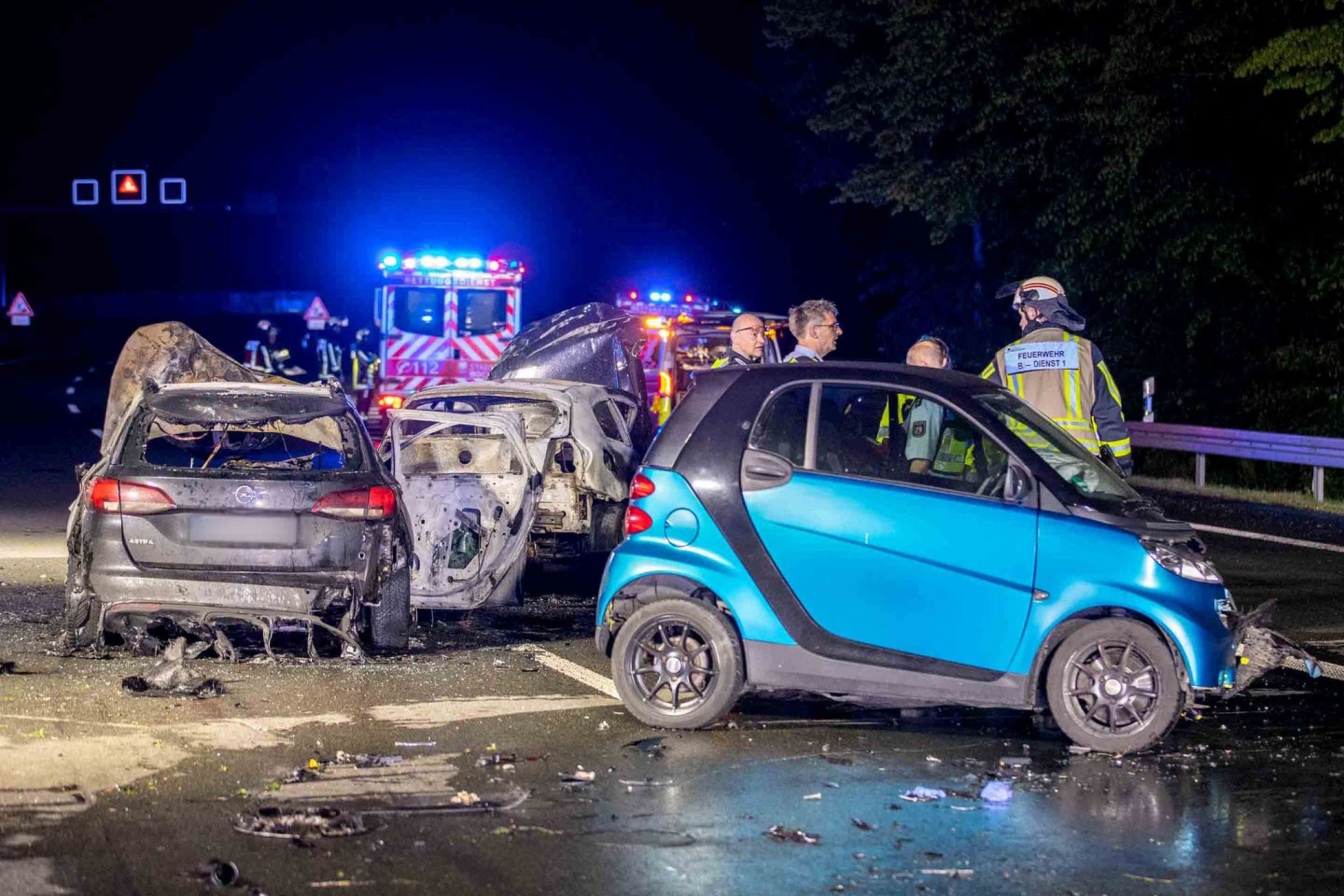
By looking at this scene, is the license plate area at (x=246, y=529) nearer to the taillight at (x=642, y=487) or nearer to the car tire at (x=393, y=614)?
the car tire at (x=393, y=614)

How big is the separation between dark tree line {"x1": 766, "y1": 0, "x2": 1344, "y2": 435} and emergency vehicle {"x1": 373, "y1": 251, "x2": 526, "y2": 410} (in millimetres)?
7272

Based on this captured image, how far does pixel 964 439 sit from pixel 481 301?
59.3 feet

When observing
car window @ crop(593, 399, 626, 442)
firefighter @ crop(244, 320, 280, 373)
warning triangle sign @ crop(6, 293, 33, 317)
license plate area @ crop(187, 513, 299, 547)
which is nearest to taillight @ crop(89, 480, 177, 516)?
license plate area @ crop(187, 513, 299, 547)

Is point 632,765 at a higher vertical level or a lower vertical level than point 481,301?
lower

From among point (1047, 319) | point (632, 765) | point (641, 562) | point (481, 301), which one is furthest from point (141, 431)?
point (481, 301)

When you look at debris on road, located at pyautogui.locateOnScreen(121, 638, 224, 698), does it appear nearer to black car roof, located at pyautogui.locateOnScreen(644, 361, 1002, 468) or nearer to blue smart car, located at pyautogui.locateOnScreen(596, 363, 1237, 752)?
blue smart car, located at pyautogui.locateOnScreen(596, 363, 1237, 752)

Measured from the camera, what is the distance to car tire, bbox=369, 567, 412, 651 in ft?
30.3

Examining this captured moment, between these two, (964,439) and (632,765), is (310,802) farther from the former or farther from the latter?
(964,439)

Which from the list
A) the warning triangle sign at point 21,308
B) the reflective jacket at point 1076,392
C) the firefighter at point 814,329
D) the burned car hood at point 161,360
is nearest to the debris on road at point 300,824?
the reflective jacket at point 1076,392

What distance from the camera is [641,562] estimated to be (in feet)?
25.2

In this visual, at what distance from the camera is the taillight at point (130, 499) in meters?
8.68

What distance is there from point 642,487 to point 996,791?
2.10 meters

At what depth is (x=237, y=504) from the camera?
8.76 meters

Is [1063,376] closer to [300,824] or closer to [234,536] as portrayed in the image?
[234,536]
